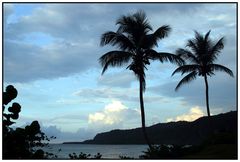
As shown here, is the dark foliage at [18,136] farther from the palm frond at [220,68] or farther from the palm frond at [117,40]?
the palm frond at [220,68]

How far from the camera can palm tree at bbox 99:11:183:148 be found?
800 inches

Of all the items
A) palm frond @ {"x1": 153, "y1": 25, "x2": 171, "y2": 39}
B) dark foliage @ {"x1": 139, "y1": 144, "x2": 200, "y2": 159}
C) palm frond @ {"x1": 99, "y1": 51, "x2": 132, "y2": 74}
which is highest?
palm frond @ {"x1": 153, "y1": 25, "x2": 171, "y2": 39}

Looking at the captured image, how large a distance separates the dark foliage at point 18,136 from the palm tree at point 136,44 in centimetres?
595

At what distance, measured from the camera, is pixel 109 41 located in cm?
2062

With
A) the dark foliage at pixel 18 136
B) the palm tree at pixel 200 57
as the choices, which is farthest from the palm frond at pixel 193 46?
the dark foliage at pixel 18 136

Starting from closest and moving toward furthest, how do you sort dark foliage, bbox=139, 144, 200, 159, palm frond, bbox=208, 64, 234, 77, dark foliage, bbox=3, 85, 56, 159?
dark foliage, bbox=3, 85, 56, 159 → dark foliage, bbox=139, 144, 200, 159 → palm frond, bbox=208, 64, 234, 77

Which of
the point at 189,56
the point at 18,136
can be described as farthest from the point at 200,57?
the point at 18,136

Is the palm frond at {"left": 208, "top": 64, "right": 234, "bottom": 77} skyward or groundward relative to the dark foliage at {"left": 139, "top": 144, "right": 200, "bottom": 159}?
skyward

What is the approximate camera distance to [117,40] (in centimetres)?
2052

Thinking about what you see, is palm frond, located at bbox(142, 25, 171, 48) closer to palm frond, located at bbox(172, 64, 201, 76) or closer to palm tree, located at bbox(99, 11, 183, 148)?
palm tree, located at bbox(99, 11, 183, 148)

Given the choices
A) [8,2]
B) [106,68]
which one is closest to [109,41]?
[106,68]

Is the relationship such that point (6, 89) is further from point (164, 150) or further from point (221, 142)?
point (221, 142)

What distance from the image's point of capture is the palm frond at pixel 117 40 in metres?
20.4

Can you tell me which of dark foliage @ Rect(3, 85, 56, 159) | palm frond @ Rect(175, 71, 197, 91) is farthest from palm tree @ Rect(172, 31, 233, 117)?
dark foliage @ Rect(3, 85, 56, 159)
